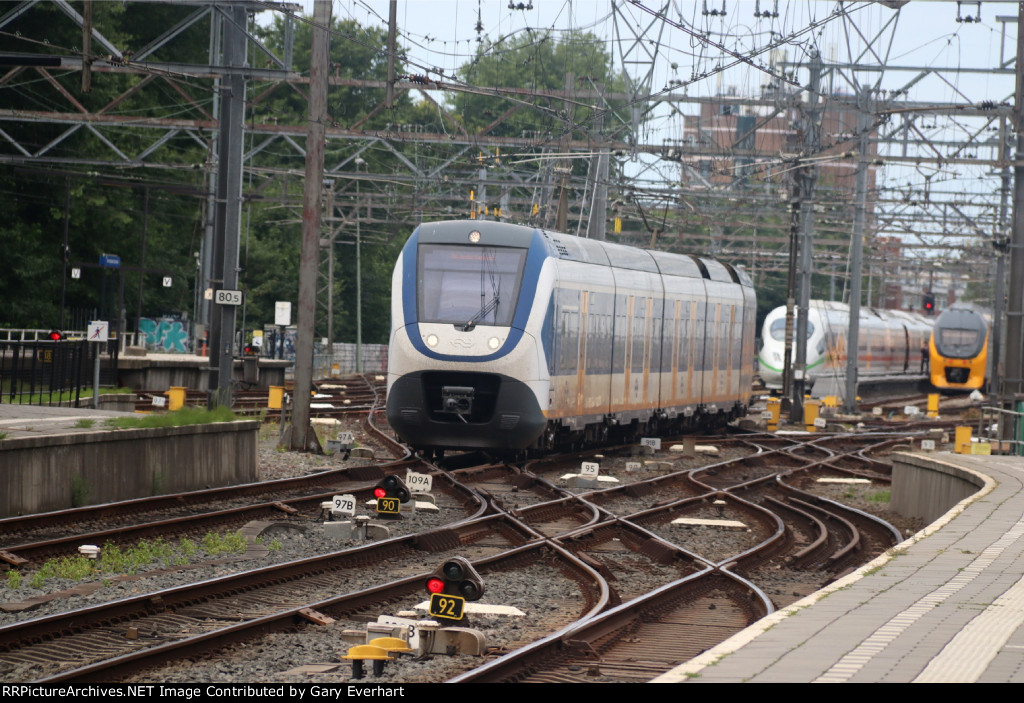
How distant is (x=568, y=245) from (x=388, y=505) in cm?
816

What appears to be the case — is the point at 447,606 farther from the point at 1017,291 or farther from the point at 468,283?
the point at 1017,291

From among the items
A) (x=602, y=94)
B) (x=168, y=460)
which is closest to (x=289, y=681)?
(x=168, y=460)

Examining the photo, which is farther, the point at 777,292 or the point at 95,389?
the point at 777,292

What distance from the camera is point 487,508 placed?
52.9 feet

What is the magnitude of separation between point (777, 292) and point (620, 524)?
252ft

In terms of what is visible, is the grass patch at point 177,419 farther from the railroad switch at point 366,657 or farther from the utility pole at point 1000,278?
the utility pole at point 1000,278

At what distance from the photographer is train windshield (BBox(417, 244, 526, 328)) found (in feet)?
66.1

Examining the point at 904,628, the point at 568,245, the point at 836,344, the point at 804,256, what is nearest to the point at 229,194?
the point at 568,245

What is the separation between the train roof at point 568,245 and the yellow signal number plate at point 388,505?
6.40 m

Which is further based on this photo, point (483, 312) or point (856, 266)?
point (856, 266)

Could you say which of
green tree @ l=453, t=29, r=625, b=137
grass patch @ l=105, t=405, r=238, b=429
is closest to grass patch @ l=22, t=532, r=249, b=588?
grass patch @ l=105, t=405, r=238, b=429

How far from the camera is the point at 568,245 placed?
21.9 m
